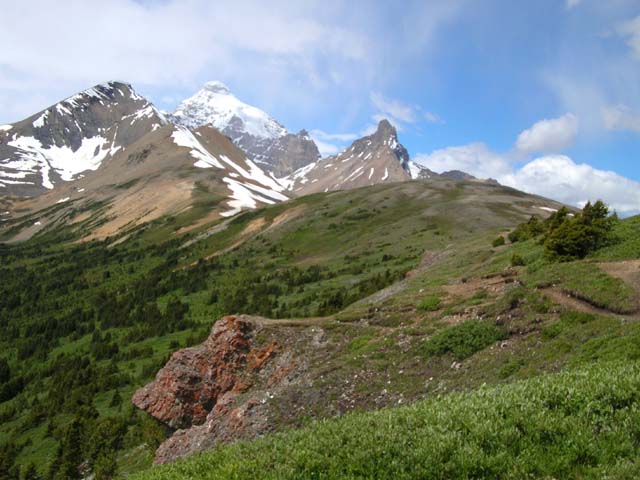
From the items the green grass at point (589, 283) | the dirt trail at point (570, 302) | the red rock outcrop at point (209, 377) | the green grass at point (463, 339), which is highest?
the green grass at point (589, 283)

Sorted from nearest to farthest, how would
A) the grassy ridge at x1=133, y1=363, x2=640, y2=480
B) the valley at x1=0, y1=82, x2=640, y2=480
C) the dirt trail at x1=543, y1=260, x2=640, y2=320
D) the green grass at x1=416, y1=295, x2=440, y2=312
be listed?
the grassy ridge at x1=133, y1=363, x2=640, y2=480
the valley at x1=0, y1=82, x2=640, y2=480
the dirt trail at x1=543, y1=260, x2=640, y2=320
the green grass at x1=416, y1=295, x2=440, y2=312

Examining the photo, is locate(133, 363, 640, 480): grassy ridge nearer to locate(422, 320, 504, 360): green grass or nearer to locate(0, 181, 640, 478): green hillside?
locate(0, 181, 640, 478): green hillside

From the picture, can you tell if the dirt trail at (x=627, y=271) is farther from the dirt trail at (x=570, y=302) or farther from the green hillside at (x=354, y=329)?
the dirt trail at (x=570, y=302)

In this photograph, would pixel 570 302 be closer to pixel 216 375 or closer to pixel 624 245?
pixel 624 245

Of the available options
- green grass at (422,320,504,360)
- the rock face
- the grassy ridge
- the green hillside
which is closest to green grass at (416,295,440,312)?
the green hillside

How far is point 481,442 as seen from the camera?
27.1 feet

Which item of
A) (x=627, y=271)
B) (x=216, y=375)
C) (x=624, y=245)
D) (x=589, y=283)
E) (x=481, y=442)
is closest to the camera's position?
(x=481, y=442)

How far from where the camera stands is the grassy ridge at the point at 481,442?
7652 mm

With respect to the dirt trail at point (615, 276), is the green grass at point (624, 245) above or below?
above

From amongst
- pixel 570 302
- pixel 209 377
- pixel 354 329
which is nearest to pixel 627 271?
pixel 570 302

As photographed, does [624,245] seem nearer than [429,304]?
Yes

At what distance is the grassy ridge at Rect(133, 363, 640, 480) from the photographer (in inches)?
301

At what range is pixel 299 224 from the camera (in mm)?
117812

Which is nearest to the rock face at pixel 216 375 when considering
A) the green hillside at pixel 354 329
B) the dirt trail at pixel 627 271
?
the green hillside at pixel 354 329
